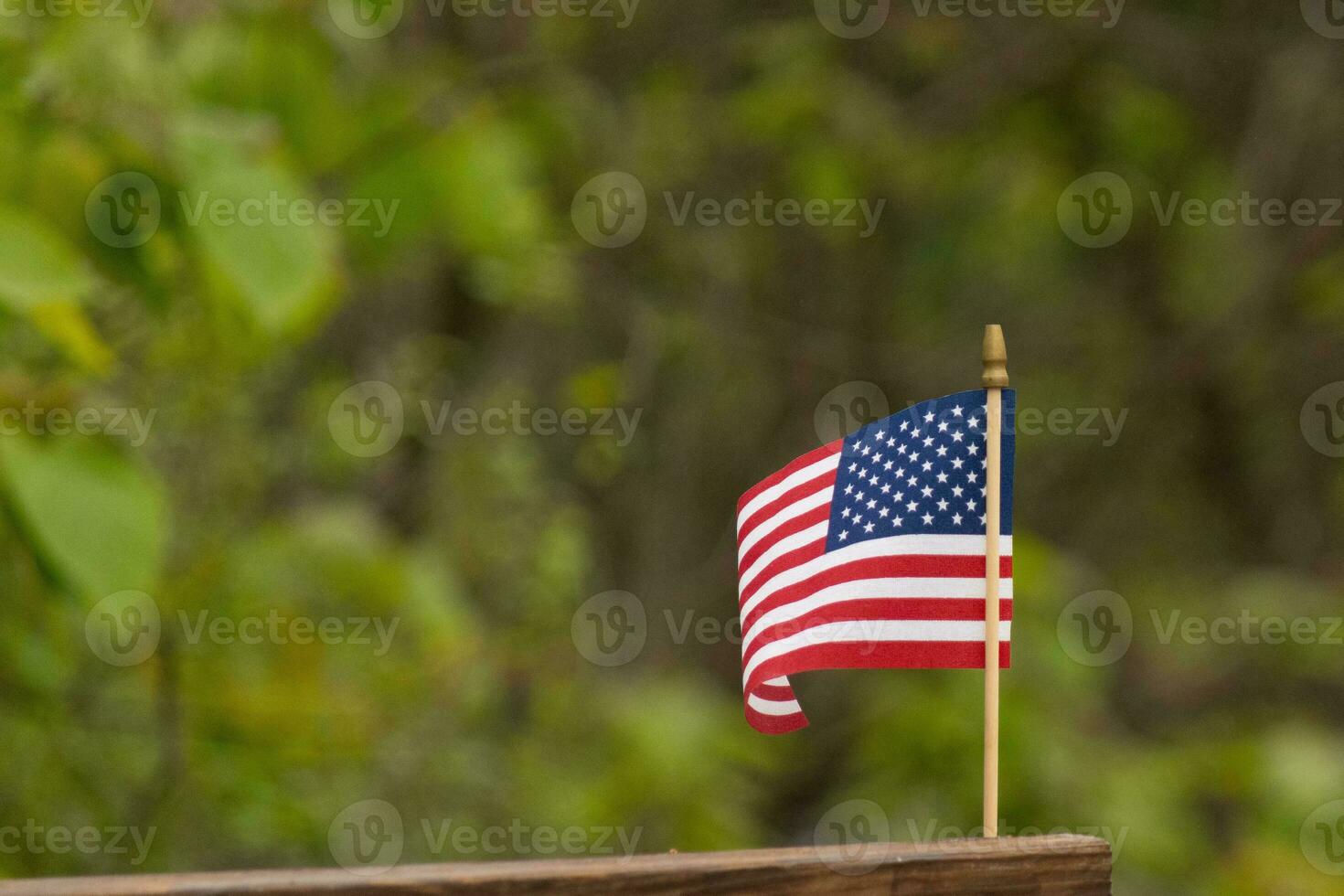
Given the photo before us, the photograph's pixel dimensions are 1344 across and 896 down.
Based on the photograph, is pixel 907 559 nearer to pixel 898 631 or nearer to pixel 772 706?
pixel 898 631

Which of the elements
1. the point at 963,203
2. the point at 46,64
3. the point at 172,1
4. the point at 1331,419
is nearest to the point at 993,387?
the point at 46,64

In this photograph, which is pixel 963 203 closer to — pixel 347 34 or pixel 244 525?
pixel 347 34

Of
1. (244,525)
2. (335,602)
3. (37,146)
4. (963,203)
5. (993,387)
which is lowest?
(335,602)

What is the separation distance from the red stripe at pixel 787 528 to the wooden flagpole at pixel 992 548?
0.40ft

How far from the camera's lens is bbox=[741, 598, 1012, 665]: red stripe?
0.91 m

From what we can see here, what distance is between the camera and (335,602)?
2119mm

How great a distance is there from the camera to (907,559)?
2.98ft

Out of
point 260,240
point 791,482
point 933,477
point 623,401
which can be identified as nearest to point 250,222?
point 260,240

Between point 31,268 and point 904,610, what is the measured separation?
715mm

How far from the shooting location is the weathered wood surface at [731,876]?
75 cm

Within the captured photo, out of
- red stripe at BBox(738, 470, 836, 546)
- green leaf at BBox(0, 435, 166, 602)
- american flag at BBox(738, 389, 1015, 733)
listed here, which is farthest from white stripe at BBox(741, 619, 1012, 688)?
Answer: green leaf at BBox(0, 435, 166, 602)

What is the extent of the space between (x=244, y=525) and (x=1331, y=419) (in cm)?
264

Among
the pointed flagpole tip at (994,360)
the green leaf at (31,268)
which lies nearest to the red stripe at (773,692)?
the pointed flagpole tip at (994,360)

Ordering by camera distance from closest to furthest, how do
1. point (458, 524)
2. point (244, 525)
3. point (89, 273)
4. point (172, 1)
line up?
point (89, 273) < point (172, 1) < point (244, 525) < point (458, 524)
